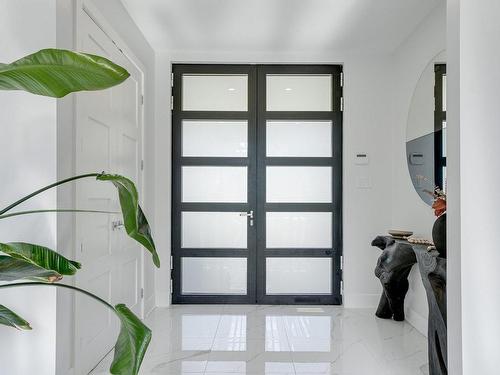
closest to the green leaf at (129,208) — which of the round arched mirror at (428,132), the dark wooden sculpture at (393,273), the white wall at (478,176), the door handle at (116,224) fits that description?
the white wall at (478,176)

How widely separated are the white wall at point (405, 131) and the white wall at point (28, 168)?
2.75m

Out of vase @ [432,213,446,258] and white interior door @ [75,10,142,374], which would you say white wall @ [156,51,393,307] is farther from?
vase @ [432,213,446,258]

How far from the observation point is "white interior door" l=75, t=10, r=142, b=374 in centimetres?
225

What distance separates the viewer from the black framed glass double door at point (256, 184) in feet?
13.3

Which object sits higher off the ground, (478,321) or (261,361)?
(478,321)

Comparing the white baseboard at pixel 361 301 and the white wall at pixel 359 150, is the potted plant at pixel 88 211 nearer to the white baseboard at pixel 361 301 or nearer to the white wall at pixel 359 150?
the white wall at pixel 359 150

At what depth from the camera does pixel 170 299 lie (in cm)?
399

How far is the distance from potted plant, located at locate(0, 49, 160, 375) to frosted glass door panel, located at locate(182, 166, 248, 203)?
→ 2.87 metres

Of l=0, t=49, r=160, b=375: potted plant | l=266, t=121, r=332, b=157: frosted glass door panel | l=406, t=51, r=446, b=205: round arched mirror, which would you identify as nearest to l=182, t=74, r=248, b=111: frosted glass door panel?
l=266, t=121, r=332, b=157: frosted glass door panel

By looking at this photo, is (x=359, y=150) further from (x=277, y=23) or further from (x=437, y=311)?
(x=437, y=311)

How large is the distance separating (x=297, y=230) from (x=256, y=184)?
2.21 ft

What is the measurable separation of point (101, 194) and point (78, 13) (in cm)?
113

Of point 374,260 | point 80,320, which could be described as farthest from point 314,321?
point 80,320

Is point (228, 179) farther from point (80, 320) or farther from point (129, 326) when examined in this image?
point (129, 326)
